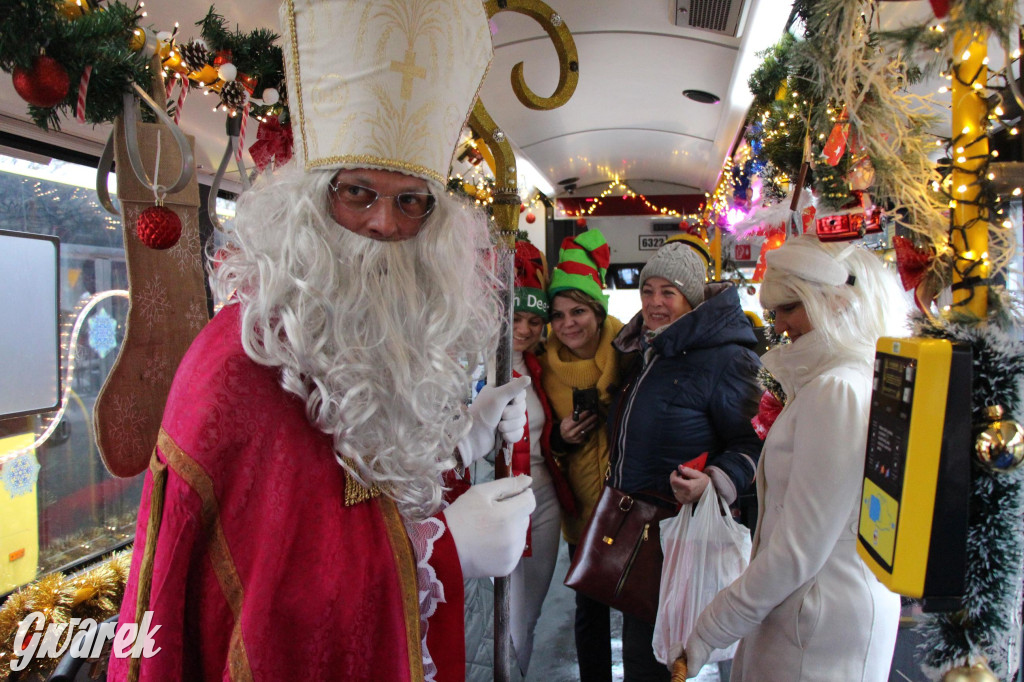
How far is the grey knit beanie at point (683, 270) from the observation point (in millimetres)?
2453

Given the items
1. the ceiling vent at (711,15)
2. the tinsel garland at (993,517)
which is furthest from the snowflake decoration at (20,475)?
the ceiling vent at (711,15)

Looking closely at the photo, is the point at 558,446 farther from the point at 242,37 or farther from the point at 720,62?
the point at 720,62

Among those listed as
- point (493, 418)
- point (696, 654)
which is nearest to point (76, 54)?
point (493, 418)

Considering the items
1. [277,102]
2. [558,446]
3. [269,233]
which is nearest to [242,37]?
[277,102]

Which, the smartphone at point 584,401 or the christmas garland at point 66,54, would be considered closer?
the christmas garland at point 66,54

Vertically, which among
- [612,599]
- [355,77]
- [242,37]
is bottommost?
[612,599]

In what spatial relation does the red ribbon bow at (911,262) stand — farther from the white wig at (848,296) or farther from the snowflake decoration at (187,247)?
the snowflake decoration at (187,247)

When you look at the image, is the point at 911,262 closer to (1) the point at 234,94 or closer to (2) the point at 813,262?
(2) the point at 813,262

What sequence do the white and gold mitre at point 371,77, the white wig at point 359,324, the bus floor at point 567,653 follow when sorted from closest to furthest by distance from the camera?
the white wig at point 359,324 < the white and gold mitre at point 371,77 < the bus floor at point 567,653

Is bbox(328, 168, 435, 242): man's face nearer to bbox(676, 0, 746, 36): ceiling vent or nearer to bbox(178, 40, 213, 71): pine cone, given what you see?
bbox(178, 40, 213, 71): pine cone

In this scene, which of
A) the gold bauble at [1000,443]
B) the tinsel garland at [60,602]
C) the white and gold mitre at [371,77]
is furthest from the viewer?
the tinsel garland at [60,602]

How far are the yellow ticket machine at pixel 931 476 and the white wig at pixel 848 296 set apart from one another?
0.62 m

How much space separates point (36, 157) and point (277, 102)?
1509mm

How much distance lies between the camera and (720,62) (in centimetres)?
416
